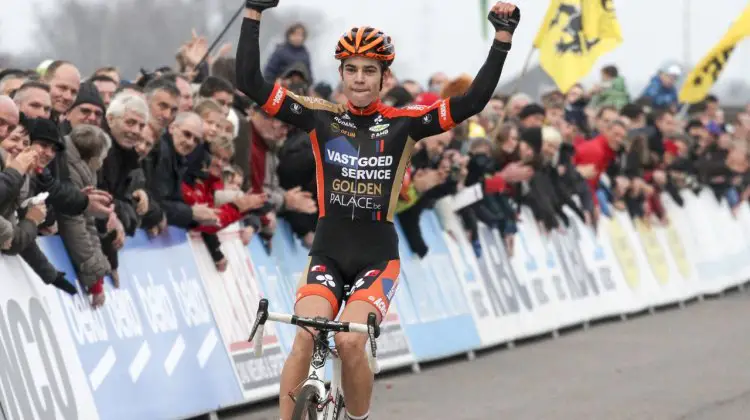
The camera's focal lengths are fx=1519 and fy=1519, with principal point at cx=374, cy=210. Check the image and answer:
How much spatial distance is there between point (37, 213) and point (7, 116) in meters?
0.64

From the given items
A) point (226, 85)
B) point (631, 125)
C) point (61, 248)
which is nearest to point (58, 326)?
point (61, 248)

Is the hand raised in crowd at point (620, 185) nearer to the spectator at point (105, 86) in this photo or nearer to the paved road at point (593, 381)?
the paved road at point (593, 381)

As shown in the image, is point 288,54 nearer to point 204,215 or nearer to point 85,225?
point 204,215

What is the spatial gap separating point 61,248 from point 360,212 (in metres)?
2.71

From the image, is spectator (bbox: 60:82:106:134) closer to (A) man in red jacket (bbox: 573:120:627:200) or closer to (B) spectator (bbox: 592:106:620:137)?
(A) man in red jacket (bbox: 573:120:627:200)

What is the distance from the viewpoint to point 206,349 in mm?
11133

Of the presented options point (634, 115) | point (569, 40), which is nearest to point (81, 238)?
point (569, 40)

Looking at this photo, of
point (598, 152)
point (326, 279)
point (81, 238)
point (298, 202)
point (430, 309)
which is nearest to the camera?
point (326, 279)

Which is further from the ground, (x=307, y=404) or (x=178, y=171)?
(x=178, y=171)

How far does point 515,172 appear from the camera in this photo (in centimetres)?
1622

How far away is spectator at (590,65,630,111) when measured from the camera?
24.5 metres

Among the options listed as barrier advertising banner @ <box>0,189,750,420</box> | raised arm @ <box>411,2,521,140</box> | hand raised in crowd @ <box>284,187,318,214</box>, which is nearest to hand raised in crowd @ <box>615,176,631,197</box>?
barrier advertising banner @ <box>0,189,750,420</box>

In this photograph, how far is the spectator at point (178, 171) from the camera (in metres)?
11.3

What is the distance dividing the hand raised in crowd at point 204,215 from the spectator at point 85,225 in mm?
1322
